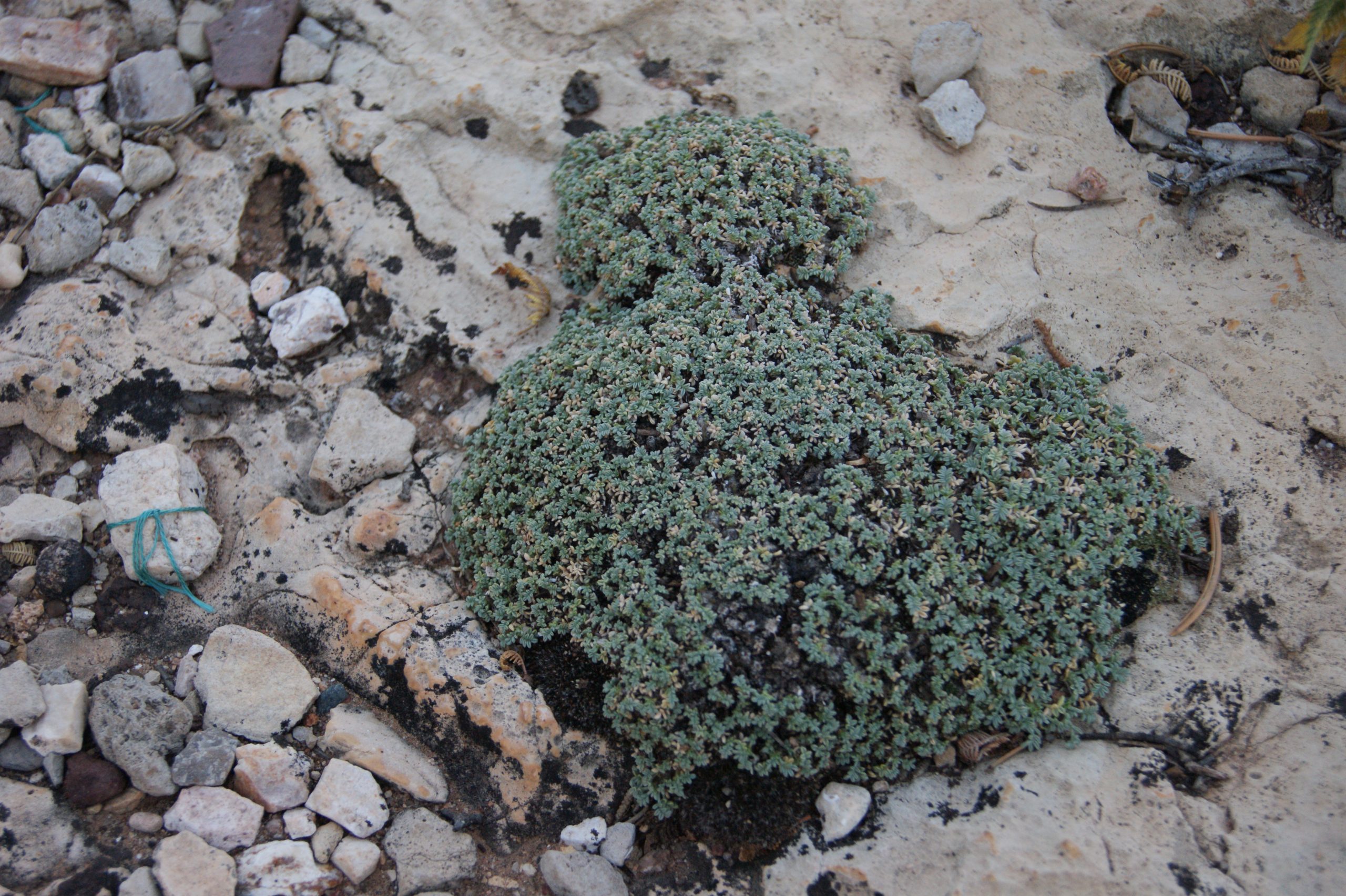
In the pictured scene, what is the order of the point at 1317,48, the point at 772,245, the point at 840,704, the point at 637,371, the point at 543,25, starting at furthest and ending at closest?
the point at 543,25 → the point at 1317,48 → the point at 772,245 → the point at 637,371 → the point at 840,704

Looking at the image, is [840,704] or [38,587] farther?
[38,587]

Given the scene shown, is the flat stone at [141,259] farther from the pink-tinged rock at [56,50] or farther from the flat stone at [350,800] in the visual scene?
the flat stone at [350,800]

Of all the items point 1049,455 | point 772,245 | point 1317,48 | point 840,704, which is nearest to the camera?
point 840,704

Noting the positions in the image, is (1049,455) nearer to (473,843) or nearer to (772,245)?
(772,245)

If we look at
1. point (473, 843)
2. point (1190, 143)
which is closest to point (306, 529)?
point (473, 843)

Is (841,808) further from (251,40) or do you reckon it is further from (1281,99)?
(251,40)

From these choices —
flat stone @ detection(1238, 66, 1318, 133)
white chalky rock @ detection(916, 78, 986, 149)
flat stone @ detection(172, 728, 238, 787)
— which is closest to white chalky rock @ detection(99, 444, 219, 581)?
flat stone @ detection(172, 728, 238, 787)

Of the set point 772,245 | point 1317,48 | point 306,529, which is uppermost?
point 1317,48
